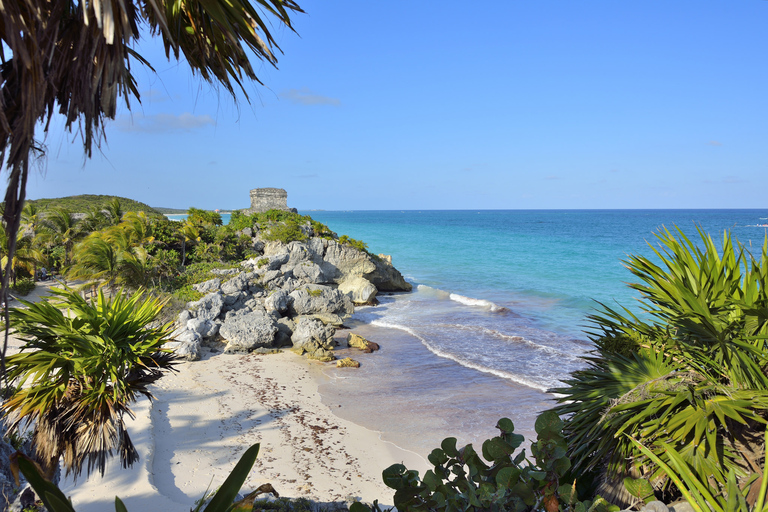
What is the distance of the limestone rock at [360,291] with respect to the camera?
74.9 feet

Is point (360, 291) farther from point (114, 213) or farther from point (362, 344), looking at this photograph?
point (114, 213)

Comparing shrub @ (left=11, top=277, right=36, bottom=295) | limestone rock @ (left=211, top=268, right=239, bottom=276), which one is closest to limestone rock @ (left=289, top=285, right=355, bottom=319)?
limestone rock @ (left=211, top=268, right=239, bottom=276)

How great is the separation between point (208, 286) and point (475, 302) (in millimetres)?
13041

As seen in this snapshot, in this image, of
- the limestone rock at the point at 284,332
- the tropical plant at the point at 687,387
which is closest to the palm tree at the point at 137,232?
the limestone rock at the point at 284,332

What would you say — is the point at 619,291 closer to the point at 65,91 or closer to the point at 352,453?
the point at 352,453

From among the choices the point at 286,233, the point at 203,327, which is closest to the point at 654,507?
the point at 203,327

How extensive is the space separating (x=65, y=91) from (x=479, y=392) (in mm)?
11183

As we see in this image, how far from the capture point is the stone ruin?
114ft

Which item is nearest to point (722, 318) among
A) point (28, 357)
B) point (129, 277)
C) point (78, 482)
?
point (28, 357)

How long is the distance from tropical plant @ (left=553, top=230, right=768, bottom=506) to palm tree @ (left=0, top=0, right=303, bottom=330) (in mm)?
3787

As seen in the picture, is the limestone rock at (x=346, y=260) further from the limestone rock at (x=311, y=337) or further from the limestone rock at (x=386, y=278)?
the limestone rock at (x=311, y=337)

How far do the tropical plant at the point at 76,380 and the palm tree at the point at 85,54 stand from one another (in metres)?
3.04

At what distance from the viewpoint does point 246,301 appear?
17.7 metres

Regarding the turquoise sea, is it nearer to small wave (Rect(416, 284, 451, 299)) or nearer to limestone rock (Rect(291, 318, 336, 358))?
small wave (Rect(416, 284, 451, 299))
